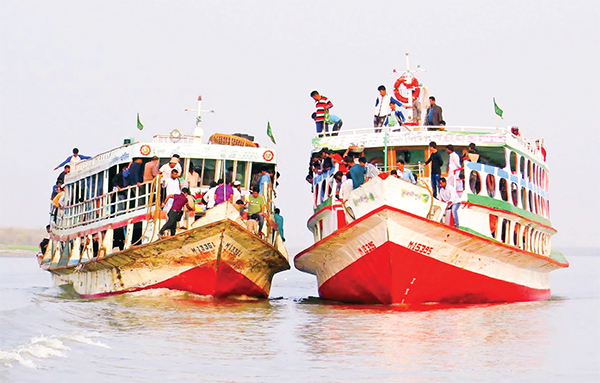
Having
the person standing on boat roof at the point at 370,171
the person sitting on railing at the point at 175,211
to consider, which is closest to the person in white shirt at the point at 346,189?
the person standing on boat roof at the point at 370,171

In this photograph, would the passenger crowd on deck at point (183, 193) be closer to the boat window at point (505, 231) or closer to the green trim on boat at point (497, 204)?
the green trim on boat at point (497, 204)

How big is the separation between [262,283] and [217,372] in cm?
1091

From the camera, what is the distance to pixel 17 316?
1797cm

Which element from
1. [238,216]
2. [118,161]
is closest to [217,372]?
[238,216]

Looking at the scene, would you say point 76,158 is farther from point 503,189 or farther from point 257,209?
point 503,189

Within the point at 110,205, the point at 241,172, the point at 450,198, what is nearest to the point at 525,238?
the point at 450,198

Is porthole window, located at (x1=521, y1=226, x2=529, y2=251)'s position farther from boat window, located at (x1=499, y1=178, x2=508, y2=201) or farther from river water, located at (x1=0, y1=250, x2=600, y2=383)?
river water, located at (x1=0, y1=250, x2=600, y2=383)

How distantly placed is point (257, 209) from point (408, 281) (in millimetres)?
4546

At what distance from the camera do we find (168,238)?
66.6ft

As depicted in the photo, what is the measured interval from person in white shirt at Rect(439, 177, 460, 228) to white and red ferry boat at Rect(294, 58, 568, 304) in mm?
213

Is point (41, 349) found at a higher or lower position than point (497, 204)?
lower

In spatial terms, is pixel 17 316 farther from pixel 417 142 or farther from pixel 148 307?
pixel 417 142

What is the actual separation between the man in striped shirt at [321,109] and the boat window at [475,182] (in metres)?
5.09

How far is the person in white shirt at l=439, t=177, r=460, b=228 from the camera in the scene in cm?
2038
